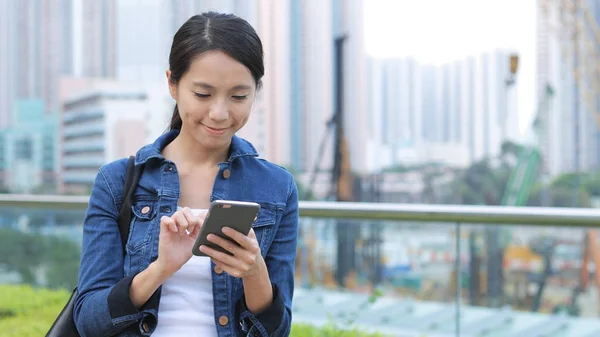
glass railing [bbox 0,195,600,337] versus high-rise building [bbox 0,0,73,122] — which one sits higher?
high-rise building [bbox 0,0,73,122]

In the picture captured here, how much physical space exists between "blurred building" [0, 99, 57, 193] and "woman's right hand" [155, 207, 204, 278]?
7586 millimetres

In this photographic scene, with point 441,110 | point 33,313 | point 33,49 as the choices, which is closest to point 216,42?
point 33,313

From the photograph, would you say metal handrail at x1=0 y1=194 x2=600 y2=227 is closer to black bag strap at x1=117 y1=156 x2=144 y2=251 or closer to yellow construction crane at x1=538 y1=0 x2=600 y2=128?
black bag strap at x1=117 y1=156 x2=144 y2=251

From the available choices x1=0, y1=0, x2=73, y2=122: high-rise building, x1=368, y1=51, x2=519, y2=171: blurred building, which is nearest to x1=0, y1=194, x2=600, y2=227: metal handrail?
x1=0, y1=0, x2=73, y2=122: high-rise building

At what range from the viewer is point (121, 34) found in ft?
23.5

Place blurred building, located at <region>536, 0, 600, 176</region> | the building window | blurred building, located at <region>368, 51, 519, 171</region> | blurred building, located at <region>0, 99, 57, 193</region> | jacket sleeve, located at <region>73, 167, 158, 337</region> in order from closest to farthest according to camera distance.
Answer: jacket sleeve, located at <region>73, 167, 158, 337</region> < blurred building, located at <region>536, 0, 600, 176</region> < blurred building, located at <region>0, 99, 57, 193</region> < the building window < blurred building, located at <region>368, 51, 519, 171</region>

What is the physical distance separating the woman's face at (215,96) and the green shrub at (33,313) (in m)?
1.30

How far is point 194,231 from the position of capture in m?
0.95

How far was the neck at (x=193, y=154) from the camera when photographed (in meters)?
1.10

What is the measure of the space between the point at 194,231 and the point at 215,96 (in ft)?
0.65

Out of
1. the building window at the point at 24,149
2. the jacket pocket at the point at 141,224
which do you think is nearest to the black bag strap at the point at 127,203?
the jacket pocket at the point at 141,224

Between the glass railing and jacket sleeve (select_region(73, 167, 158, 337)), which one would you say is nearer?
jacket sleeve (select_region(73, 167, 158, 337))

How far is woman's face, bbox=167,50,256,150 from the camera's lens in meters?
1.00

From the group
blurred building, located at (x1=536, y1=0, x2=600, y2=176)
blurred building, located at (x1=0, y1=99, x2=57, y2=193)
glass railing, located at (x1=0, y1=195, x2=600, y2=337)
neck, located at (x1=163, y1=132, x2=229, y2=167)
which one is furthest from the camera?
blurred building, located at (x1=0, y1=99, x2=57, y2=193)
